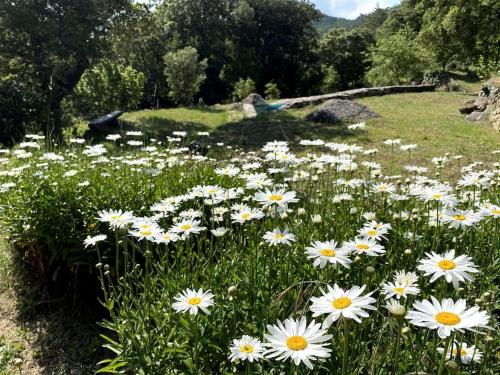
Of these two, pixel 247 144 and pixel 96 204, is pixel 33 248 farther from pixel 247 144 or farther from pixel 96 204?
pixel 247 144

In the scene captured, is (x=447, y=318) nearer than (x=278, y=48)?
Yes

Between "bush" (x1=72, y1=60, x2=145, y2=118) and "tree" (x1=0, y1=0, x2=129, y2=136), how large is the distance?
4595mm

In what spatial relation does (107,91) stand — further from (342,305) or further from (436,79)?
(342,305)

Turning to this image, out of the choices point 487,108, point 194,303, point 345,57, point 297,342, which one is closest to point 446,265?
point 297,342

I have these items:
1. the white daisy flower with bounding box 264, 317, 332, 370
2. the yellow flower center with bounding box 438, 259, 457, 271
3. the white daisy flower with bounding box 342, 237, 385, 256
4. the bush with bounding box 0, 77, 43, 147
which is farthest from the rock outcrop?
the bush with bounding box 0, 77, 43, 147

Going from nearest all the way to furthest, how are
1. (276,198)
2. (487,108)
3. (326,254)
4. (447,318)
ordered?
(447,318)
(326,254)
(276,198)
(487,108)

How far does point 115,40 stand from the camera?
48.4ft

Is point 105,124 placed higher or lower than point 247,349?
lower

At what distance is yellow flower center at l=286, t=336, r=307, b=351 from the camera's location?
119 centimetres

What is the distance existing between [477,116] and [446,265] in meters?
11.5

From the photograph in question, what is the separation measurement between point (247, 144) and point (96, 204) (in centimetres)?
646

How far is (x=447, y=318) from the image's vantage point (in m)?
1.20

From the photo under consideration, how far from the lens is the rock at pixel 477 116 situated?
11188mm

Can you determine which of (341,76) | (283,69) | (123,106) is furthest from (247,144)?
(341,76)
